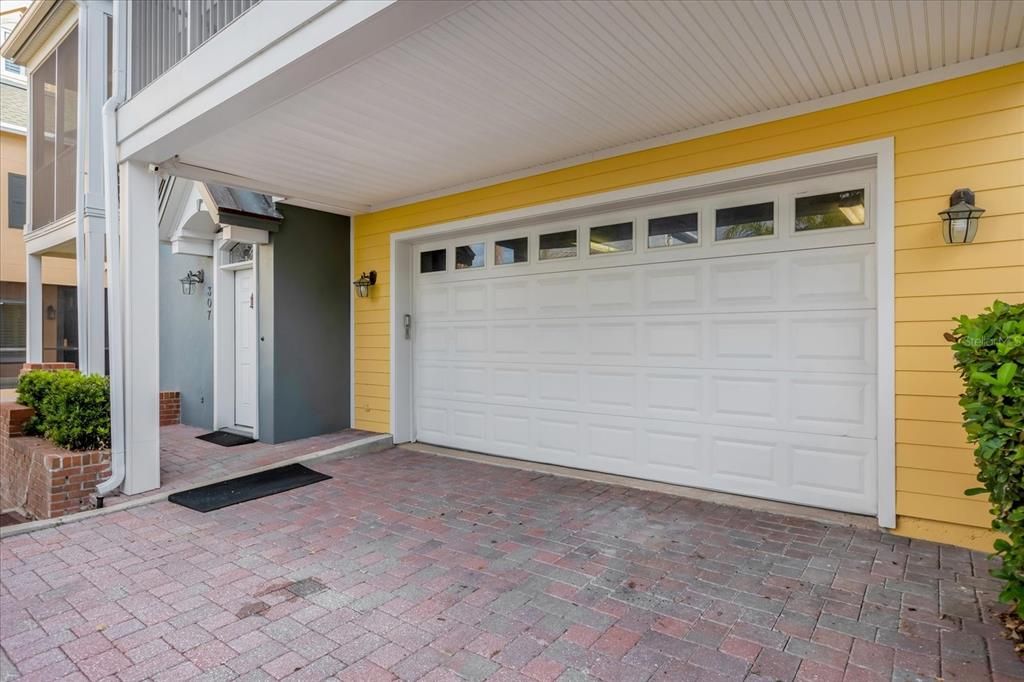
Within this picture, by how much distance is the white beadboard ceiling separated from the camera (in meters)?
2.62

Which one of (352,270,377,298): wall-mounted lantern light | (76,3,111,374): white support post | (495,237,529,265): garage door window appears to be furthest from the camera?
(352,270,377,298): wall-mounted lantern light

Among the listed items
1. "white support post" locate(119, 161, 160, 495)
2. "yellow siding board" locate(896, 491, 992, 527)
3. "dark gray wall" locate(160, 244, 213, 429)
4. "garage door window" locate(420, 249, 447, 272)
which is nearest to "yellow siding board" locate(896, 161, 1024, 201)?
"yellow siding board" locate(896, 491, 992, 527)

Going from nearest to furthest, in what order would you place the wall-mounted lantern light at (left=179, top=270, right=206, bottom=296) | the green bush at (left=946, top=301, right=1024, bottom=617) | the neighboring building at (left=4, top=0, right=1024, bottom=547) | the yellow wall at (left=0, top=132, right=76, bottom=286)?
the green bush at (left=946, top=301, right=1024, bottom=617) < the neighboring building at (left=4, top=0, right=1024, bottom=547) < the wall-mounted lantern light at (left=179, top=270, right=206, bottom=296) < the yellow wall at (left=0, top=132, right=76, bottom=286)

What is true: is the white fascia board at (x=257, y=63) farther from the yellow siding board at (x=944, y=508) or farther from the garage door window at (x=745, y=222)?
the yellow siding board at (x=944, y=508)

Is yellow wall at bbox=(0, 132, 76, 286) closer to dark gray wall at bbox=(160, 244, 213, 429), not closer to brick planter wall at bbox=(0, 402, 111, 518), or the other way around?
dark gray wall at bbox=(160, 244, 213, 429)

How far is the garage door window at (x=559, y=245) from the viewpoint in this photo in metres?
4.98

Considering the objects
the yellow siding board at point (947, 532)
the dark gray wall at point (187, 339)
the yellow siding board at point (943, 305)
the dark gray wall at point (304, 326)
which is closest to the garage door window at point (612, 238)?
the yellow siding board at point (943, 305)

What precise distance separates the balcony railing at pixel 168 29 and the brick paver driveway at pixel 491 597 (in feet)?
11.7

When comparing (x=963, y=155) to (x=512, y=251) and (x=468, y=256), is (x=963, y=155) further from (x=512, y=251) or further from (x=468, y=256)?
(x=468, y=256)

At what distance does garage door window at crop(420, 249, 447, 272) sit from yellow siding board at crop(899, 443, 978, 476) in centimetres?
458

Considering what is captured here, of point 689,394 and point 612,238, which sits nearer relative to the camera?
point 689,394

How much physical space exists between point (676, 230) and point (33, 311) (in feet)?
28.9

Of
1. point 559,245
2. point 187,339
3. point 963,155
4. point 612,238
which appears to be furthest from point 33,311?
point 963,155

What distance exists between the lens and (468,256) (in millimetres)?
5789
